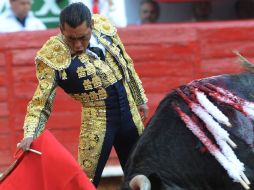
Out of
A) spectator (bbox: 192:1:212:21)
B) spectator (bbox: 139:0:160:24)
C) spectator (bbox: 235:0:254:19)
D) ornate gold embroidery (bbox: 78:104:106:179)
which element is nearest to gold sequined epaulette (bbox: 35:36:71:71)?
ornate gold embroidery (bbox: 78:104:106:179)

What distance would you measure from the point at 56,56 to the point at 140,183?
124 cm

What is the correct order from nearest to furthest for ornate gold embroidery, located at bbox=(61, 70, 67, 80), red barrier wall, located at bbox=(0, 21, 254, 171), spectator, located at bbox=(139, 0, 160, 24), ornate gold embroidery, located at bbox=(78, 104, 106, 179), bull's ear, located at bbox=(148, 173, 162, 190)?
bull's ear, located at bbox=(148, 173, 162, 190) < ornate gold embroidery, located at bbox=(61, 70, 67, 80) < ornate gold embroidery, located at bbox=(78, 104, 106, 179) < red barrier wall, located at bbox=(0, 21, 254, 171) < spectator, located at bbox=(139, 0, 160, 24)

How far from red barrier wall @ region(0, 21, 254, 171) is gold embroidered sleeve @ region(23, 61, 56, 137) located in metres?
2.19

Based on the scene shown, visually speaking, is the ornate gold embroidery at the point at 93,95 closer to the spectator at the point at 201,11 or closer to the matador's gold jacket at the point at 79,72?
the matador's gold jacket at the point at 79,72

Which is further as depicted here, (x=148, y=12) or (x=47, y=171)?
(x=148, y=12)

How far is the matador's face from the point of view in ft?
14.8

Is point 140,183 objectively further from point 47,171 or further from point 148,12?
point 148,12

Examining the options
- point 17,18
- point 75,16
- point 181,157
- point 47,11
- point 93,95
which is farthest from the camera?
point 47,11

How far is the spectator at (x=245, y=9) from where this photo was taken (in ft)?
28.7

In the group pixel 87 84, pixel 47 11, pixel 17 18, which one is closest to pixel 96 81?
pixel 87 84

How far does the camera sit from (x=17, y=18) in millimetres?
7191

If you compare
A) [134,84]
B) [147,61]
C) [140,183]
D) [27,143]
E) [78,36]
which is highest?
[78,36]

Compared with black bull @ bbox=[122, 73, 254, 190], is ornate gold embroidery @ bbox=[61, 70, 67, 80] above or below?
above

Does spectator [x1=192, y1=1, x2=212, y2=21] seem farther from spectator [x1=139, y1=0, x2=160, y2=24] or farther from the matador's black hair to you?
the matador's black hair
